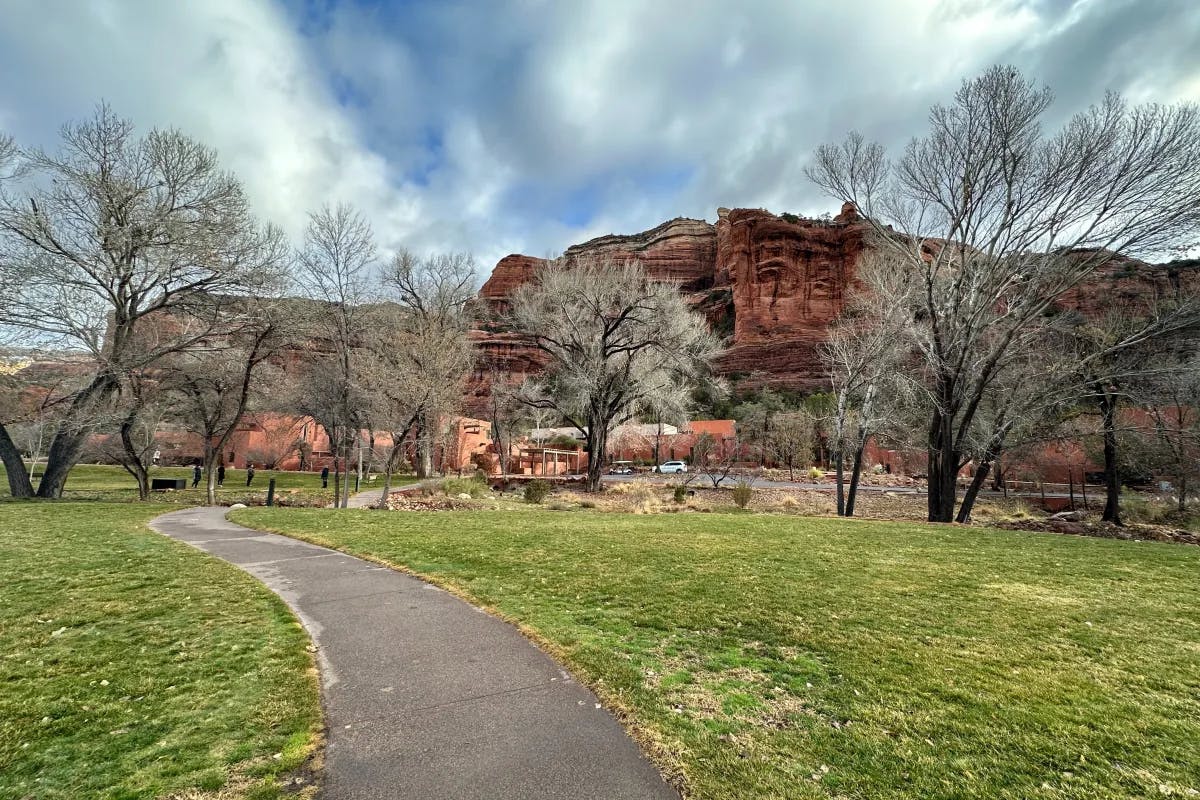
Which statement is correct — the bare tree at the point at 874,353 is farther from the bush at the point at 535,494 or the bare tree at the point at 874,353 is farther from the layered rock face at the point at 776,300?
the layered rock face at the point at 776,300

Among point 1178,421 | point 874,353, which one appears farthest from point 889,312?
point 1178,421

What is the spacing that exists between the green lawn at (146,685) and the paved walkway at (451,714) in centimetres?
29

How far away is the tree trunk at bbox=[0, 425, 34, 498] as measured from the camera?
15.2m

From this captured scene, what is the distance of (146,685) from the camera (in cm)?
369

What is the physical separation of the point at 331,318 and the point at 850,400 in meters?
21.9

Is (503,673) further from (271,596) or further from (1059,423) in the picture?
(1059,423)

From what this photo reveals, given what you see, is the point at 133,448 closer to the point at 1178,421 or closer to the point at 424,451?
the point at 424,451

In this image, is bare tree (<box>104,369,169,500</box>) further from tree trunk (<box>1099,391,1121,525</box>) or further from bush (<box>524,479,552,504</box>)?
tree trunk (<box>1099,391,1121,525</box>)

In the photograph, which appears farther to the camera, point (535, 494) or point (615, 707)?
point (535, 494)

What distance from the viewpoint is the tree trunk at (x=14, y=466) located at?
600 inches

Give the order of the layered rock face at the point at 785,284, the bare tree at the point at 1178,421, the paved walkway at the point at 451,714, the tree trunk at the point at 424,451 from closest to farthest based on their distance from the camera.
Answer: the paved walkway at the point at 451,714, the bare tree at the point at 1178,421, the tree trunk at the point at 424,451, the layered rock face at the point at 785,284

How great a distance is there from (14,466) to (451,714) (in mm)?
20209

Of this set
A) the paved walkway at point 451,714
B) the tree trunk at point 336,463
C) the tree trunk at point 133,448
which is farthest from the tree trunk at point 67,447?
the paved walkway at point 451,714

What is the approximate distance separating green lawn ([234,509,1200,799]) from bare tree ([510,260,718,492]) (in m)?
16.5
